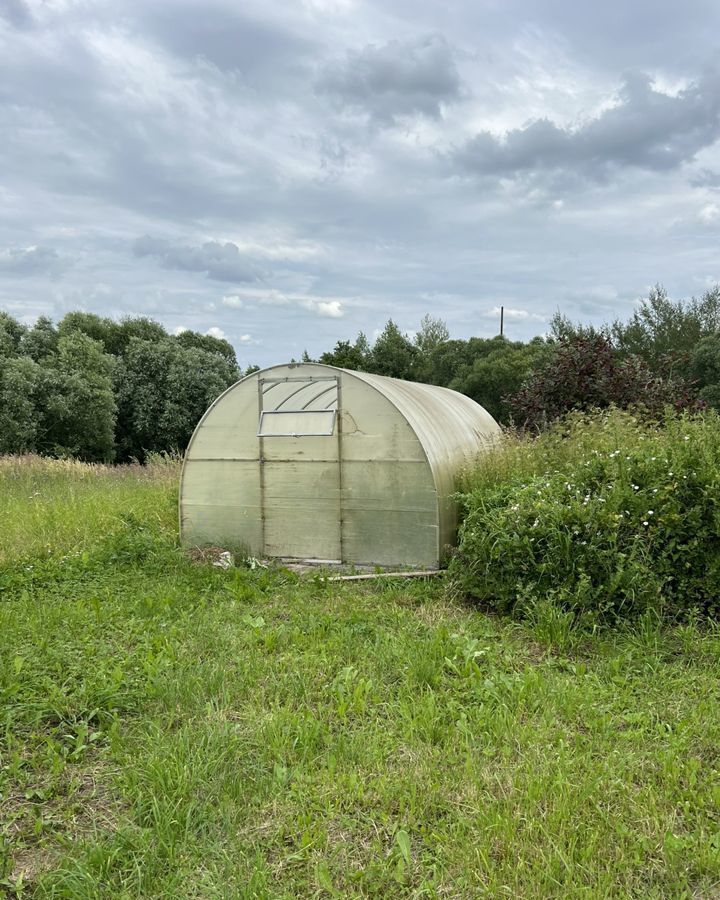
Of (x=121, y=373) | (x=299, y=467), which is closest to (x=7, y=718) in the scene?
(x=299, y=467)

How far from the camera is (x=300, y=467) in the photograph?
28.7 feet

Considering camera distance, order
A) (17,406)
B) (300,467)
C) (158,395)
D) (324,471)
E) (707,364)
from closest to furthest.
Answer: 1. (324,471)
2. (300,467)
3. (17,406)
4. (707,364)
5. (158,395)

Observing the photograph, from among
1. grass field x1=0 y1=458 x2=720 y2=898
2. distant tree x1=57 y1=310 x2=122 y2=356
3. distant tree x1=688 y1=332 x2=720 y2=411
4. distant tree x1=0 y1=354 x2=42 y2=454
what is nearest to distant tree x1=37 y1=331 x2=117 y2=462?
distant tree x1=0 y1=354 x2=42 y2=454

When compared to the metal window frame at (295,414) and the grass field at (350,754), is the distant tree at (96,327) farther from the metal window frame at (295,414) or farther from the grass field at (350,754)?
the grass field at (350,754)

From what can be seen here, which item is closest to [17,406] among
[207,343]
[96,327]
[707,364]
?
[96,327]

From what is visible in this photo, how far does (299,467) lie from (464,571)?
284 cm

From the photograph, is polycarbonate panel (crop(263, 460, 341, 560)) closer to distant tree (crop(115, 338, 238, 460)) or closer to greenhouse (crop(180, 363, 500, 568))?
greenhouse (crop(180, 363, 500, 568))

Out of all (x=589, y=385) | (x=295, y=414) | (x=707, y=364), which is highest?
(x=707, y=364)

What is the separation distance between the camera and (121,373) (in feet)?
92.6

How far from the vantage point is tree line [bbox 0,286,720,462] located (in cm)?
1277

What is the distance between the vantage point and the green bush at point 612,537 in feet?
19.1

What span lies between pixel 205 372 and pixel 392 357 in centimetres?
1179

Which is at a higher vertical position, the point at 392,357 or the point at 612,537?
the point at 392,357

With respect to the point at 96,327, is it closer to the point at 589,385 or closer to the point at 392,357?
the point at 392,357
